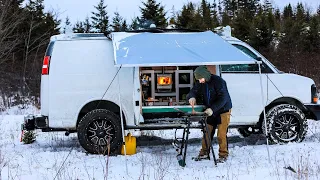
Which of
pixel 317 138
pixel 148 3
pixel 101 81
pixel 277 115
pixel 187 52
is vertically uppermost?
pixel 148 3

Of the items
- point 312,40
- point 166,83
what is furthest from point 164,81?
point 312,40

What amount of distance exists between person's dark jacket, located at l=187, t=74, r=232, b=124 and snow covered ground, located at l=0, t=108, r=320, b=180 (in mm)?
906

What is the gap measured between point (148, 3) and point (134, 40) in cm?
2689

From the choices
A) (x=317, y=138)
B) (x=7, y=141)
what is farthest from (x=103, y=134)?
(x=317, y=138)

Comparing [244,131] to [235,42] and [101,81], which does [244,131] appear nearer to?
[235,42]

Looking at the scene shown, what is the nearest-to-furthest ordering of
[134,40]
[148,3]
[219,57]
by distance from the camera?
1. [219,57]
2. [134,40]
3. [148,3]

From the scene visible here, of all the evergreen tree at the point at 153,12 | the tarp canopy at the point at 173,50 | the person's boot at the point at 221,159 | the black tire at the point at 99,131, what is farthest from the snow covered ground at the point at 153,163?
the evergreen tree at the point at 153,12

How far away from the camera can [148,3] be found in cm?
3378

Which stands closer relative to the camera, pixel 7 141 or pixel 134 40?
pixel 134 40

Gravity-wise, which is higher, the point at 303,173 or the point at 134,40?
the point at 134,40

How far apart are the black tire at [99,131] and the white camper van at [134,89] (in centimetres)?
2

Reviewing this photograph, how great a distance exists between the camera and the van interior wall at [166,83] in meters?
9.13

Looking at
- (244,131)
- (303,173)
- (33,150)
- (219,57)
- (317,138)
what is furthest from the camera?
(244,131)

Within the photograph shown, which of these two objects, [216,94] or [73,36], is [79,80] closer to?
[73,36]
